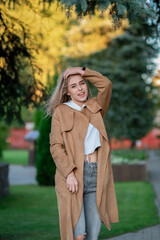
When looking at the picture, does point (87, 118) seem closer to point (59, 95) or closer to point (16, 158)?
point (59, 95)

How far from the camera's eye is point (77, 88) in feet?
13.0

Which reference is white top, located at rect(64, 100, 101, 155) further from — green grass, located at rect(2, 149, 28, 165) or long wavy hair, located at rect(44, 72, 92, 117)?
green grass, located at rect(2, 149, 28, 165)

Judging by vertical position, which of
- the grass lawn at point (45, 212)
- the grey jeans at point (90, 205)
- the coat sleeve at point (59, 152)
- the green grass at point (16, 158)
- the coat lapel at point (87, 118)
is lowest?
the green grass at point (16, 158)

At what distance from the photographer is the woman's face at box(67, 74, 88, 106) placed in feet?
13.0

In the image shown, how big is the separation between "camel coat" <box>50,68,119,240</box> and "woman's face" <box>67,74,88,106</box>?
0.22 feet

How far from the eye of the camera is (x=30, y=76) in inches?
288

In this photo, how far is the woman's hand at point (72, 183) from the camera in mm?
3613

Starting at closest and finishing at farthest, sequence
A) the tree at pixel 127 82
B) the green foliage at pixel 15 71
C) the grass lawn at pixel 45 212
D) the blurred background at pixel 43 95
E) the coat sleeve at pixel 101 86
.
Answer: the coat sleeve at pixel 101 86, the blurred background at pixel 43 95, the grass lawn at pixel 45 212, the green foliage at pixel 15 71, the tree at pixel 127 82

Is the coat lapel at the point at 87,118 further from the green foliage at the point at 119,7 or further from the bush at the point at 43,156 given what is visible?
the bush at the point at 43,156

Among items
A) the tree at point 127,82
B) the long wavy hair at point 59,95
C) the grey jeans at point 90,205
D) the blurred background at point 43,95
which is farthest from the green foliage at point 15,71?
the tree at point 127,82

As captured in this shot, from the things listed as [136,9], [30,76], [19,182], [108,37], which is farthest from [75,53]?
[136,9]

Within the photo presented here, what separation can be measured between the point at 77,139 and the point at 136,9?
4.15 ft

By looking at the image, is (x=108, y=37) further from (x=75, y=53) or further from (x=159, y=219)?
(x=159, y=219)

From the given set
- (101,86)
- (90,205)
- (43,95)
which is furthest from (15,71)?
(90,205)
